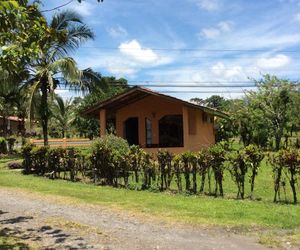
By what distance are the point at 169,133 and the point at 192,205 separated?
53.2 feet

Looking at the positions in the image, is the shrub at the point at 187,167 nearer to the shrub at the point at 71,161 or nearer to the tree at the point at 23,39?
the shrub at the point at 71,161

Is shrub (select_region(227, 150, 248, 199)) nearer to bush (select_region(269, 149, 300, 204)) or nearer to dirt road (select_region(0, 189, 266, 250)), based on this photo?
bush (select_region(269, 149, 300, 204))

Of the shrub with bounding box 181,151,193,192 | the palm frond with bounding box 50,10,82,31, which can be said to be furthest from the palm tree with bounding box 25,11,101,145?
the shrub with bounding box 181,151,193,192

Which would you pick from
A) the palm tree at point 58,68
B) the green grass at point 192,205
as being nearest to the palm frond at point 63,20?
the palm tree at point 58,68

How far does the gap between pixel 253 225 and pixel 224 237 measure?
0.97m

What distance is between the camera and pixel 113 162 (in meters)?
14.0

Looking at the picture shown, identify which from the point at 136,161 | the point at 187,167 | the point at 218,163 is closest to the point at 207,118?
the point at 136,161

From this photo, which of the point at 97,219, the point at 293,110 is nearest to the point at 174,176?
the point at 97,219

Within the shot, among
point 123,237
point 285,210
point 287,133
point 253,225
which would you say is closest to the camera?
point 123,237

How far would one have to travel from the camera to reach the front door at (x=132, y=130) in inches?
1062

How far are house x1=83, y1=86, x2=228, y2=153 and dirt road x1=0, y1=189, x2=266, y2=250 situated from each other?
14.9 m

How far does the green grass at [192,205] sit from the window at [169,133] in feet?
37.2

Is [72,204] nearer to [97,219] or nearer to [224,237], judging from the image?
[97,219]

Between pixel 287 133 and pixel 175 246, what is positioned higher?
pixel 287 133
